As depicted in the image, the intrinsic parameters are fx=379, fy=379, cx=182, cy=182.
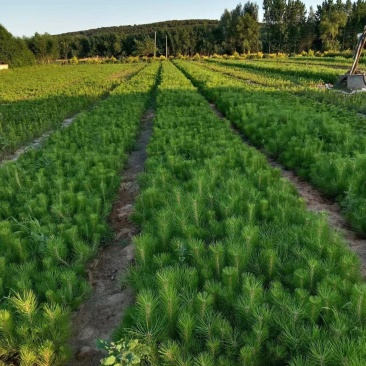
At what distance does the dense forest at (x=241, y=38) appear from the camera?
67750 millimetres

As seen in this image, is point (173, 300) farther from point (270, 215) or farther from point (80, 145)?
point (80, 145)

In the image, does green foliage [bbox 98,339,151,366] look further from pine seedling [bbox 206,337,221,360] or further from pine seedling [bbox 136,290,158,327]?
pine seedling [bbox 206,337,221,360]

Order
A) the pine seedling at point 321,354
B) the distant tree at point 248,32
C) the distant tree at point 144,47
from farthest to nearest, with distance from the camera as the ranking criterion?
the distant tree at point 144,47 < the distant tree at point 248,32 < the pine seedling at point 321,354

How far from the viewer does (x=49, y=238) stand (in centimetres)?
384

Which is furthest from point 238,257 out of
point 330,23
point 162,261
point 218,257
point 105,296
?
point 330,23

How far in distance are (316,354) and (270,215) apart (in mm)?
2060

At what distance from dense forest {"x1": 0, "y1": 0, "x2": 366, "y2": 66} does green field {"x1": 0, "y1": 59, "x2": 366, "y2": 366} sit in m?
55.2

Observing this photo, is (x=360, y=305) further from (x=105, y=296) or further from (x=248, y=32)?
(x=248, y=32)

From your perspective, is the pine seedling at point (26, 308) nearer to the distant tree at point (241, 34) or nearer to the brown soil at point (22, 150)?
the brown soil at point (22, 150)

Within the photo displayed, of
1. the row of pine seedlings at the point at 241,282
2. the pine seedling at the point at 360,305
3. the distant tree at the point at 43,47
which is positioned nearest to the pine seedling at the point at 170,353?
the row of pine seedlings at the point at 241,282

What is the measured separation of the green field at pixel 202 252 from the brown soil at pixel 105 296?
0.54 ft

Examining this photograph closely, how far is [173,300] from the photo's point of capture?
247 cm

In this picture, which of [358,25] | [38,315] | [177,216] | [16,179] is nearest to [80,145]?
[16,179]

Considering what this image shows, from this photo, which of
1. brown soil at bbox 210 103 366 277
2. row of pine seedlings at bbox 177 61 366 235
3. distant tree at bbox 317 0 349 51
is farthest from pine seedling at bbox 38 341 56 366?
distant tree at bbox 317 0 349 51
